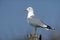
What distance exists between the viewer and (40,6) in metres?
1.64

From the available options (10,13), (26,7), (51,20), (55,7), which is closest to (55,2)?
(55,7)

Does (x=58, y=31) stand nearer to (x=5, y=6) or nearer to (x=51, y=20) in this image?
(x=51, y=20)

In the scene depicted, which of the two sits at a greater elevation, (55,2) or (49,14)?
(55,2)

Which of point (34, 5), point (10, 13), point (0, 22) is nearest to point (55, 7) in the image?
point (34, 5)

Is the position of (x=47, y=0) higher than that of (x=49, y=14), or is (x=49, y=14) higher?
(x=47, y=0)

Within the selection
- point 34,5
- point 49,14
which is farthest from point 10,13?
point 49,14

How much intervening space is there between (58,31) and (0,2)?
0.61 meters

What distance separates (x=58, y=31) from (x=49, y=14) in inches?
7.0

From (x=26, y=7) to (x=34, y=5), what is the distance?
0.08 metres

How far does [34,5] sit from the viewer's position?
1.64 metres

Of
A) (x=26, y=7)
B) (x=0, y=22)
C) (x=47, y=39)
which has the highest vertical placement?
(x=26, y=7)

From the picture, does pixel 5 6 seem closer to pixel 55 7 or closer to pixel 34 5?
pixel 34 5

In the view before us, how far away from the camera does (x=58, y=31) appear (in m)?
1.61

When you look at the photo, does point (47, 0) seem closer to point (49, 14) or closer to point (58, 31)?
point (49, 14)
